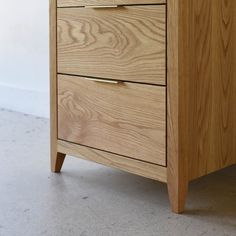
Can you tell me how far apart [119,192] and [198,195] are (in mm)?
192

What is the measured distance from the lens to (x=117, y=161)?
1.16m

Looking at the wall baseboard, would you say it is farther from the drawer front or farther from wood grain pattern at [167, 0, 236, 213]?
wood grain pattern at [167, 0, 236, 213]

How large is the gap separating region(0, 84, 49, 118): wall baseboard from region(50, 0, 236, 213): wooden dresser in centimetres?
82

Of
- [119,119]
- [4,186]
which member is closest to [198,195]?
[119,119]

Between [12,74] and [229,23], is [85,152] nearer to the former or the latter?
[229,23]

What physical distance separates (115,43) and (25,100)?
3.72 feet

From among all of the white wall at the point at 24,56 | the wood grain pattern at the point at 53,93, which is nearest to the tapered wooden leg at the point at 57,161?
the wood grain pattern at the point at 53,93

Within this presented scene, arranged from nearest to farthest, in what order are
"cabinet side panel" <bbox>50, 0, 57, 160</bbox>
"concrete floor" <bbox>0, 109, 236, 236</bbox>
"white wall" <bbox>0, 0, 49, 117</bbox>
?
1. "concrete floor" <bbox>0, 109, 236, 236</bbox>
2. "cabinet side panel" <bbox>50, 0, 57, 160</bbox>
3. "white wall" <bbox>0, 0, 49, 117</bbox>

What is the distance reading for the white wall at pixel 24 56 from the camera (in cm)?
206

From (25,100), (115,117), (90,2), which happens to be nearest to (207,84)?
(115,117)

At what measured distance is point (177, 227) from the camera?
988 millimetres

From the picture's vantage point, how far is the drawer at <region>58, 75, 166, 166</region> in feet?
3.48

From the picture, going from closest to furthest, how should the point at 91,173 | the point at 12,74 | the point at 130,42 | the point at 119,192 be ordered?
the point at 130,42
the point at 119,192
the point at 91,173
the point at 12,74

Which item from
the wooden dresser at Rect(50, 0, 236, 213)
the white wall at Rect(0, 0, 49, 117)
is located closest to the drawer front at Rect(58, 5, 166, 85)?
the wooden dresser at Rect(50, 0, 236, 213)
